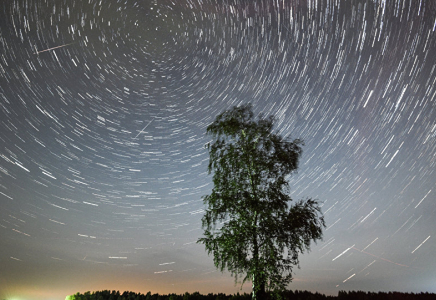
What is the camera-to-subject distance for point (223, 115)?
18422 millimetres

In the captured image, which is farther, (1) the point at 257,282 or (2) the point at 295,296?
(2) the point at 295,296

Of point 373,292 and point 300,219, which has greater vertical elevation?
point 300,219

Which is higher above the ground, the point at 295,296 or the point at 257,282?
the point at 257,282

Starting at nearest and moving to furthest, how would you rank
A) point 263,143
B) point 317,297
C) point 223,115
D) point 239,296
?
point 317,297
point 239,296
point 263,143
point 223,115

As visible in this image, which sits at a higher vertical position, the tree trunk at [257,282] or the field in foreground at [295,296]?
the tree trunk at [257,282]

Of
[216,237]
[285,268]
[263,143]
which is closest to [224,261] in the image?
[216,237]

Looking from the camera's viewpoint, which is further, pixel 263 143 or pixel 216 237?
pixel 263 143

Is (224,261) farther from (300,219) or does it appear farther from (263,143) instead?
(263,143)

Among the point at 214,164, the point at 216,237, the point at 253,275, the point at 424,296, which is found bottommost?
the point at 424,296

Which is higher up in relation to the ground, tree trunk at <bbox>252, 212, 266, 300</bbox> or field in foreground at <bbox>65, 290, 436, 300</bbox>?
tree trunk at <bbox>252, 212, 266, 300</bbox>

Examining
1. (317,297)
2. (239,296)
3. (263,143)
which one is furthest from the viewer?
(263,143)

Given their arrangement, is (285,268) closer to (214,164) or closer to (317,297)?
(317,297)

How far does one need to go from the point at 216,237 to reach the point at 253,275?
2.75 m

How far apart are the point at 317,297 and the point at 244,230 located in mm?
5584
